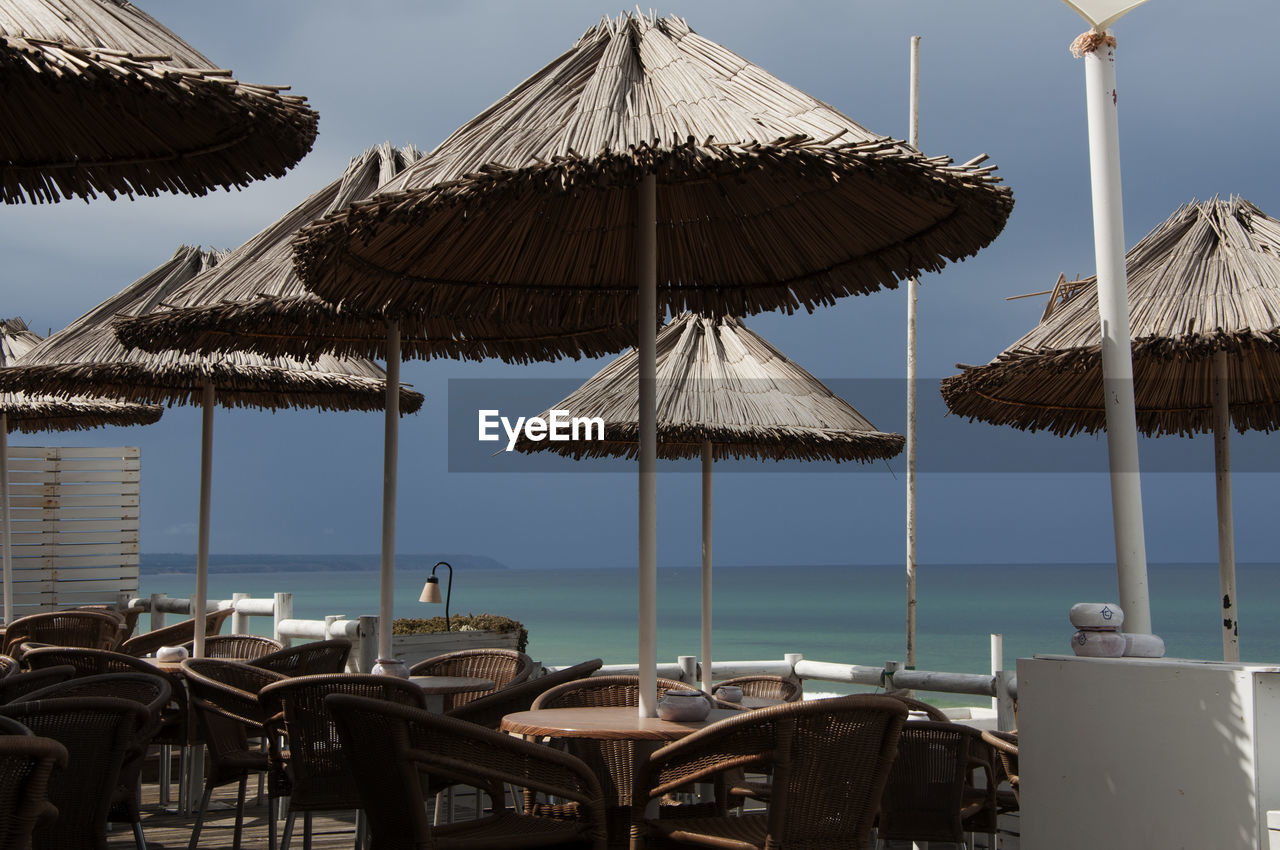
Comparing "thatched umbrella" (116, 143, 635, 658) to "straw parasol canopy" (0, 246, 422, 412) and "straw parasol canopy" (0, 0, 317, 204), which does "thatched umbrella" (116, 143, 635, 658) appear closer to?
"straw parasol canopy" (0, 246, 422, 412)

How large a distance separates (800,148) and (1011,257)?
56593 mm

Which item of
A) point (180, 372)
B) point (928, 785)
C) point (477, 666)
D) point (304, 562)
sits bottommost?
point (304, 562)

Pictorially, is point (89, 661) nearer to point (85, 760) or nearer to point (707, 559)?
point (85, 760)

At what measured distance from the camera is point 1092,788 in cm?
303

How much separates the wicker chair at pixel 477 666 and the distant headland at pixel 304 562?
101947mm

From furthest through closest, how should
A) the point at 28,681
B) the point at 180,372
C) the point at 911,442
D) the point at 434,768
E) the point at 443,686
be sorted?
the point at 911,442 → the point at 180,372 → the point at 443,686 → the point at 28,681 → the point at 434,768

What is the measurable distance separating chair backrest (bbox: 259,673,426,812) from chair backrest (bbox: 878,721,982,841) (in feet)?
5.86

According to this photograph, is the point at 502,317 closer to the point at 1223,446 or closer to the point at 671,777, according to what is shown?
the point at 671,777

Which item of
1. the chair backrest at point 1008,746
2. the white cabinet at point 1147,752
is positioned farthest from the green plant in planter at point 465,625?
the white cabinet at point 1147,752

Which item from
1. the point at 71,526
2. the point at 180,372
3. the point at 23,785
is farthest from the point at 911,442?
the point at 23,785

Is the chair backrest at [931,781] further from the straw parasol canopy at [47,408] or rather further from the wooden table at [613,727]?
the straw parasol canopy at [47,408]

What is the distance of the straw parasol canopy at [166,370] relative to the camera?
6.59m

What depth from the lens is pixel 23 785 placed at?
2416 mm

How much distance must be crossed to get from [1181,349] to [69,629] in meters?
6.87
